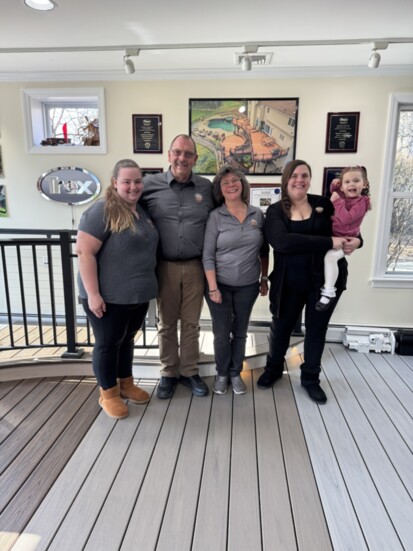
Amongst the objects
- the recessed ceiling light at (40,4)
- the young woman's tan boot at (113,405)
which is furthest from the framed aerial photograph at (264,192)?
the young woman's tan boot at (113,405)

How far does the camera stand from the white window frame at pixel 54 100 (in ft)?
11.7

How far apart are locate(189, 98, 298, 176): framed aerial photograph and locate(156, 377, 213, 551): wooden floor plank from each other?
7.60 feet

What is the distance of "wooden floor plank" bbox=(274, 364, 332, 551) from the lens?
145cm

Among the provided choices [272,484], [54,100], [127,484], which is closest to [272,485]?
[272,484]

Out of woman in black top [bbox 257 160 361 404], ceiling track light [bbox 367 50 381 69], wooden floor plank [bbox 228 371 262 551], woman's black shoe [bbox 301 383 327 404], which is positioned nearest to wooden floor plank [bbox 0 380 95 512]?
wooden floor plank [bbox 228 371 262 551]

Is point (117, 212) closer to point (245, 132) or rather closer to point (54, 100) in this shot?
point (245, 132)

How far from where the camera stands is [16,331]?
3.76m

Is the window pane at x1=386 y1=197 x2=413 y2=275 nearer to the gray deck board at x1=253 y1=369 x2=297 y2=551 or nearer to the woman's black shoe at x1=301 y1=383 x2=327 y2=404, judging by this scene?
the woman's black shoe at x1=301 y1=383 x2=327 y2=404

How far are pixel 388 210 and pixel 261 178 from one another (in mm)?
1227

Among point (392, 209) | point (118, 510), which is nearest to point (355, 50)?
point (392, 209)

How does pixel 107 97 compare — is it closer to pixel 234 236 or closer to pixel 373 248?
pixel 234 236

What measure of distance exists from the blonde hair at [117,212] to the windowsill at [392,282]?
262 cm

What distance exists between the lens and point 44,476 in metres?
1.75

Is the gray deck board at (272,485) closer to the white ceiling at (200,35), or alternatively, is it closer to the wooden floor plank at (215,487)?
the wooden floor plank at (215,487)
